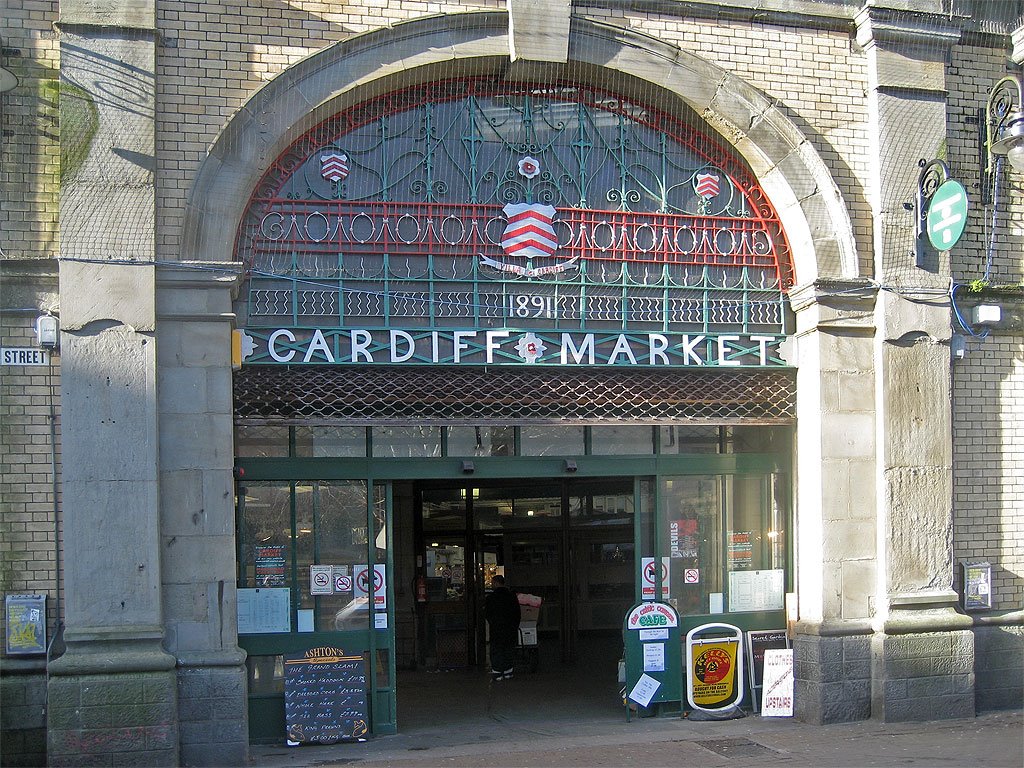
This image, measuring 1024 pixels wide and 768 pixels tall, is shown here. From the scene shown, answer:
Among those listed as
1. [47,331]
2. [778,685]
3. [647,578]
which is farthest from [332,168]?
[778,685]

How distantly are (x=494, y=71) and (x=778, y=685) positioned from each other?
6.19 meters

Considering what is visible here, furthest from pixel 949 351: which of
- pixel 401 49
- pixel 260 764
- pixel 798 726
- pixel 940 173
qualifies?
pixel 260 764

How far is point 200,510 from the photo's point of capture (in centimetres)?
838

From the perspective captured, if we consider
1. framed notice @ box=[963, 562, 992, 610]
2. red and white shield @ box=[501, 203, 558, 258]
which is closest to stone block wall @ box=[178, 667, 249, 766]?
red and white shield @ box=[501, 203, 558, 258]

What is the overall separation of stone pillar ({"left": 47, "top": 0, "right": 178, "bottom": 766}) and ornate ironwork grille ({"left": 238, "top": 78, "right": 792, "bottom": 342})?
3.44ft

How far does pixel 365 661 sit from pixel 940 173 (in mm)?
6836

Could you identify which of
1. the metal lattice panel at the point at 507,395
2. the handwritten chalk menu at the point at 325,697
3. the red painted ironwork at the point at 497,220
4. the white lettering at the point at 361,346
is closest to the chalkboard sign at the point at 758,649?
the metal lattice panel at the point at 507,395

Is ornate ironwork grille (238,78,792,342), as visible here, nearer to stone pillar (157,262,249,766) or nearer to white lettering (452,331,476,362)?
white lettering (452,331,476,362)

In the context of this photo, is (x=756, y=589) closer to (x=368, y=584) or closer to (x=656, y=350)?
(x=656, y=350)

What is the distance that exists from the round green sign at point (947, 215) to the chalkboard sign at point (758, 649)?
3.94m

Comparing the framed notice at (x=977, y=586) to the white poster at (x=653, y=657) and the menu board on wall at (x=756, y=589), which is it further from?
the white poster at (x=653, y=657)

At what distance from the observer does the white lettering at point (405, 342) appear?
9023mm

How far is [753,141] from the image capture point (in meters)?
9.73

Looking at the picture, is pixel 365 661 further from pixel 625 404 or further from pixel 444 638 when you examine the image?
pixel 444 638
